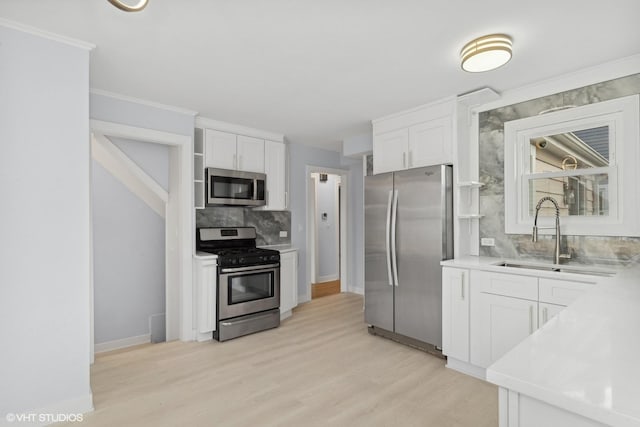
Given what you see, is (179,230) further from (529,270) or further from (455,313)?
(529,270)

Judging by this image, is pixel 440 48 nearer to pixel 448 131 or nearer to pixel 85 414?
pixel 448 131

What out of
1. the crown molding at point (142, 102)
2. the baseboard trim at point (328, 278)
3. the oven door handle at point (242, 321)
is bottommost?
the baseboard trim at point (328, 278)

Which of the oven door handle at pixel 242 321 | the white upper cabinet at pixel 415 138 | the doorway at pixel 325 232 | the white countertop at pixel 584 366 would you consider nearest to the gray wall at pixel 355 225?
the doorway at pixel 325 232

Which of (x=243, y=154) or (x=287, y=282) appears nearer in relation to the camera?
(x=243, y=154)

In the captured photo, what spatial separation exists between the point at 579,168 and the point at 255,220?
3.62 metres

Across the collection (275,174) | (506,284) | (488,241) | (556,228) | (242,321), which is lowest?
(242,321)

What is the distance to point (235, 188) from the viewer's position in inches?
157

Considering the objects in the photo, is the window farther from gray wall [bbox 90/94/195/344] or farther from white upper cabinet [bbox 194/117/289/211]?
gray wall [bbox 90/94/195/344]

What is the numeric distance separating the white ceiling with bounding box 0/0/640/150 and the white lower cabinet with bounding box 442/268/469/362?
5.52 feet

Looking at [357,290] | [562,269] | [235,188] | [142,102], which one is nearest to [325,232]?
[357,290]

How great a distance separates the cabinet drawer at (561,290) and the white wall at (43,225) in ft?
10.4

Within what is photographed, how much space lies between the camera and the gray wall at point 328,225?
6664 millimetres

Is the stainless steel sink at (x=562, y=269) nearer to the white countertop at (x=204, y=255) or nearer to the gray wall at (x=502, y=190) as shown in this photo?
the gray wall at (x=502, y=190)

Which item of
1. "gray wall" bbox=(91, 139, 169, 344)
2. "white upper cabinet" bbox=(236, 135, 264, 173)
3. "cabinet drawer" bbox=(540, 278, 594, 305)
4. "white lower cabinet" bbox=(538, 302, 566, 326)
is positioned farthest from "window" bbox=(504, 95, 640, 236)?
"gray wall" bbox=(91, 139, 169, 344)
